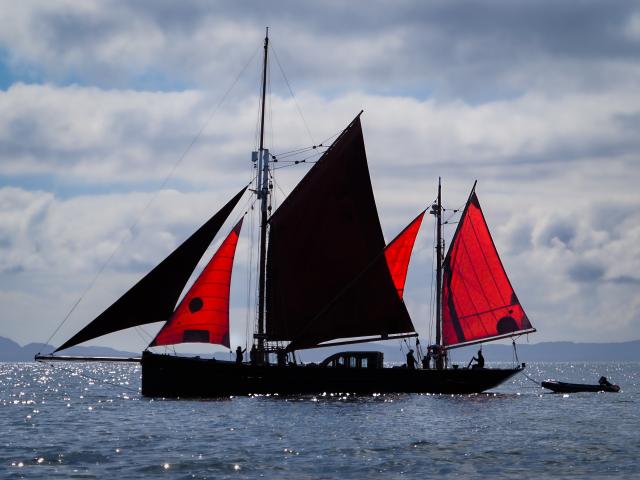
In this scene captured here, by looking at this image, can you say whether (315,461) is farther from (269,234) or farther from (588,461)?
(269,234)

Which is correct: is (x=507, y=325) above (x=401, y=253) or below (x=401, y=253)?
below

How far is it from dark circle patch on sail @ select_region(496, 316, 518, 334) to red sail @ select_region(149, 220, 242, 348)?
2063cm

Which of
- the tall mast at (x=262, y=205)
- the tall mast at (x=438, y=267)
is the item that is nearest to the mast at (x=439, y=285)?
the tall mast at (x=438, y=267)

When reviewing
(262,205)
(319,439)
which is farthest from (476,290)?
(319,439)

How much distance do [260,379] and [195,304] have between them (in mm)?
7734

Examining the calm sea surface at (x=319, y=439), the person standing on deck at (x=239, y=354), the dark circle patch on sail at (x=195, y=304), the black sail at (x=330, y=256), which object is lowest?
the calm sea surface at (x=319, y=439)

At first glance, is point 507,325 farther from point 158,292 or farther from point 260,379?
point 158,292

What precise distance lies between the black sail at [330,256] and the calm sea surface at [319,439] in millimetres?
5057

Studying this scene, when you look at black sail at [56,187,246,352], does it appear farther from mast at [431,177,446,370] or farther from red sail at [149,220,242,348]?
mast at [431,177,446,370]

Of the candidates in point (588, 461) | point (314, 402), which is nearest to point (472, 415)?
point (314, 402)

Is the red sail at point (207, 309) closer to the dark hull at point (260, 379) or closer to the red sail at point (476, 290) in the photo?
the dark hull at point (260, 379)

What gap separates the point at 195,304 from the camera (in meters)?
62.1

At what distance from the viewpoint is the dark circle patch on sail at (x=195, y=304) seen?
61969mm

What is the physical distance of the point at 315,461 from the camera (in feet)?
126
